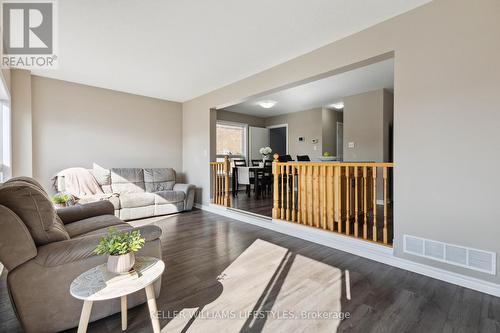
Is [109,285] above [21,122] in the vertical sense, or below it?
below

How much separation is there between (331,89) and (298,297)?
4.47 m

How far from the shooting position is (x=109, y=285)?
1.20 metres

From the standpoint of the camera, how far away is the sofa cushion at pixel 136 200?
425 centimetres

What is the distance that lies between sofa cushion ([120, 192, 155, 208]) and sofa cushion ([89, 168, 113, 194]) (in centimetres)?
A: 44

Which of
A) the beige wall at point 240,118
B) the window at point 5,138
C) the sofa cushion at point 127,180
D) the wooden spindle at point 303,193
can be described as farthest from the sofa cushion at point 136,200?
the beige wall at point 240,118

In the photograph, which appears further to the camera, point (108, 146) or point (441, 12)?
point (108, 146)

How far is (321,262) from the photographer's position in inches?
99.4

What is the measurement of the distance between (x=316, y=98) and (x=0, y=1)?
5424 mm

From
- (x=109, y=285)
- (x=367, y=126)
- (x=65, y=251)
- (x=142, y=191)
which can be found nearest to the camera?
(x=109, y=285)

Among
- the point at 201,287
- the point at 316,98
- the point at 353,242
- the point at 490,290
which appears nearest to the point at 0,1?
the point at 201,287

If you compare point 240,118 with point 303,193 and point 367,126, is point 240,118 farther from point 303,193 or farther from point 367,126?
point 303,193

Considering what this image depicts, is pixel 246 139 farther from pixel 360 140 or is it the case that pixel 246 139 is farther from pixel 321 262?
pixel 321 262

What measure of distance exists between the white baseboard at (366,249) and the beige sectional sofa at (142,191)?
1.43 m

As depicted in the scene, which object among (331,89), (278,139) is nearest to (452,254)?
(331,89)
